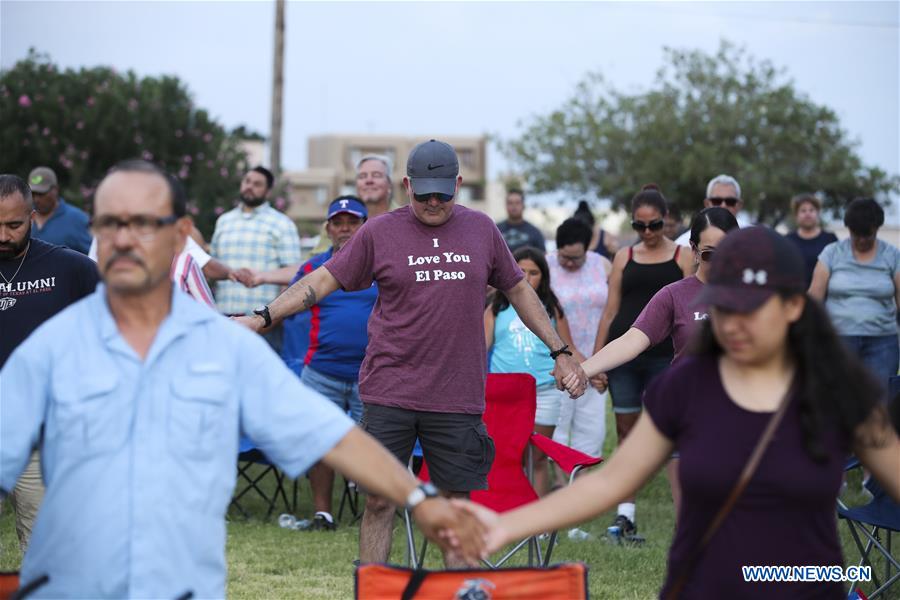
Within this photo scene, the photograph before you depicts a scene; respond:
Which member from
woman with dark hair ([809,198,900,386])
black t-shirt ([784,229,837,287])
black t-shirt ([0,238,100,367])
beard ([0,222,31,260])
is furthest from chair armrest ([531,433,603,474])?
black t-shirt ([784,229,837,287])

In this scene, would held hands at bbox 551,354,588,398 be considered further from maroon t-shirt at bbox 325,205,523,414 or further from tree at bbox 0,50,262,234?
tree at bbox 0,50,262,234

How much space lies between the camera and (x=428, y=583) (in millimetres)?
3652

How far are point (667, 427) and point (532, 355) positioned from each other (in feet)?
18.0

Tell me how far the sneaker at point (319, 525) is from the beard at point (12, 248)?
372cm

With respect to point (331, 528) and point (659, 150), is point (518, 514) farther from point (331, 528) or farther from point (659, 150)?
point (659, 150)

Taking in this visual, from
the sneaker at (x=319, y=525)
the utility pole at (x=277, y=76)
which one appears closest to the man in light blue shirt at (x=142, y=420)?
the sneaker at (x=319, y=525)

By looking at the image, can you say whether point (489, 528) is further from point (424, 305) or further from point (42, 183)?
point (42, 183)

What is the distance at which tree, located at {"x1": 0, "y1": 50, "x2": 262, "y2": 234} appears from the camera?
19922 millimetres

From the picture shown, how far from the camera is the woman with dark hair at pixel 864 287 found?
9781 millimetres

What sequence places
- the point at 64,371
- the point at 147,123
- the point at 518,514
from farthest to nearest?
the point at 147,123 → the point at 518,514 → the point at 64,371

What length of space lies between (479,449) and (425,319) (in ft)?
2.41

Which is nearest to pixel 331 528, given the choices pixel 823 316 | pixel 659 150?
pixel 823 316

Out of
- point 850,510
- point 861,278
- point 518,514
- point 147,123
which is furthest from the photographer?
point 147,123

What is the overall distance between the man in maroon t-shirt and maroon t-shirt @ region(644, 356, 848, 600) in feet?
8.53
